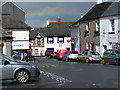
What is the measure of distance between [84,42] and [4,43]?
15.7 metres

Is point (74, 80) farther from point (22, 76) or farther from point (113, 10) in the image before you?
point (113, 10)

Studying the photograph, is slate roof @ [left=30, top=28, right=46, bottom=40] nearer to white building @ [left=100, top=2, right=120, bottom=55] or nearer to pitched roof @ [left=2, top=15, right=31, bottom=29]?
pitched roof @ [left=2, top=15, right=31, bottom=29]

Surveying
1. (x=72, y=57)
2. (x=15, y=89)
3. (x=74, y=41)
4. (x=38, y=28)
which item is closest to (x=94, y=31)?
(x=72, y=57)

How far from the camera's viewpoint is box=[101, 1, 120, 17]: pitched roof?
3534cm

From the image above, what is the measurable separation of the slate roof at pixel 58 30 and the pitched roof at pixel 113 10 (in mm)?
31832

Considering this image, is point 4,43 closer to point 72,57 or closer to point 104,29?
point 72,57

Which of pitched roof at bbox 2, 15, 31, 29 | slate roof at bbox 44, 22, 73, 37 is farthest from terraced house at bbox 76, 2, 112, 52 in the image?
slate roof at bbox 44, 22, 73, 37

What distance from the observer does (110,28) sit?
3591cm

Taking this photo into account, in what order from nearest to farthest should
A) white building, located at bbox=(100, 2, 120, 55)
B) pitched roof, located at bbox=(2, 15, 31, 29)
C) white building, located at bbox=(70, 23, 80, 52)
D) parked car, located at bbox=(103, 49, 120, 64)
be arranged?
1. parked car, located at bbox=(103, 49, 120, 64)
2. white building, located at bbox=(100, 2, 120, 55)
3. white building, located at bbox=(70, 23, 80, 52)
4. pitched roof, located at bbox=(2, 15, 31, 29)

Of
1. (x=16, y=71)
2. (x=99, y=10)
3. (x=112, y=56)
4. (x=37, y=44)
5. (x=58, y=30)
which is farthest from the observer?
(x=37, y=44)

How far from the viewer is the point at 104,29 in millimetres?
36875

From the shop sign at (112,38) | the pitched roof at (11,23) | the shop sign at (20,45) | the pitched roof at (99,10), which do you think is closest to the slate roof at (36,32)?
the pitched roof at (11,23)

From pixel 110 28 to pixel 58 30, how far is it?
35377mm

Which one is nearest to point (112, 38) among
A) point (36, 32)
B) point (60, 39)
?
point (60, 39)
